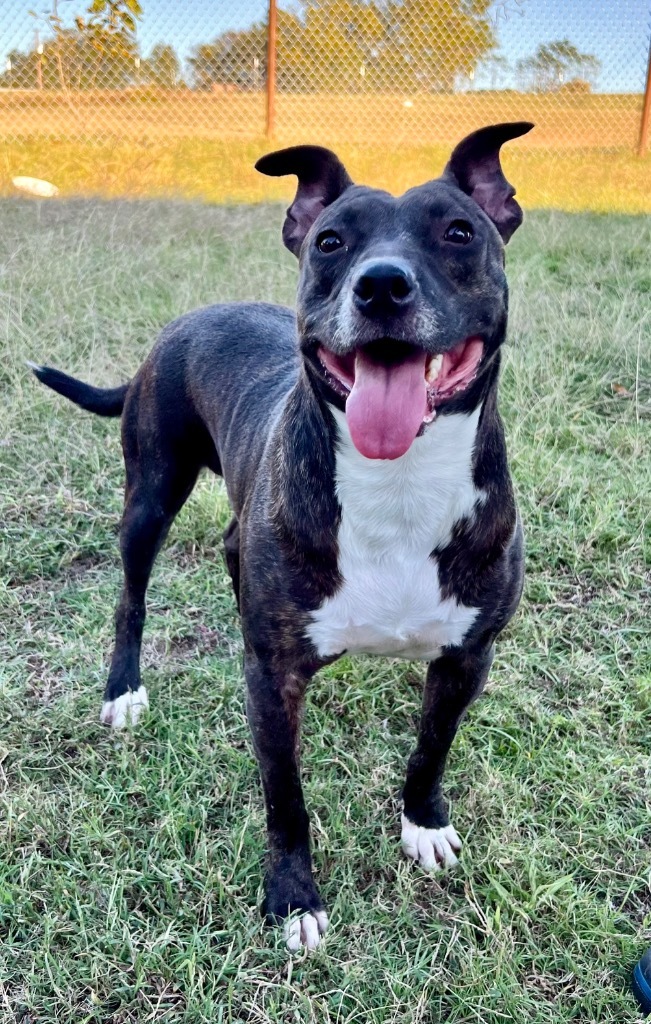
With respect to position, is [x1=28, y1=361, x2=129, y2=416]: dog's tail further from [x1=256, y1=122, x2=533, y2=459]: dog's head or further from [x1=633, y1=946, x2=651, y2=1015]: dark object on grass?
[x1=633, y1=946, x2=651, y2=1015]: dark object on grass

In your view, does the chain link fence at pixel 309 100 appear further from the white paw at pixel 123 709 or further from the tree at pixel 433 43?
the white paw at pixel 123 709

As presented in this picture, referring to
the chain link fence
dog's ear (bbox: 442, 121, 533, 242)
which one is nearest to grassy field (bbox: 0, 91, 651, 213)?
the chain link fence

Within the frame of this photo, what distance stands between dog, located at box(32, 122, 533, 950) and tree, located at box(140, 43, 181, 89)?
7.87 m

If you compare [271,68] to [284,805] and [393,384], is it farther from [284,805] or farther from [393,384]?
[284,805]

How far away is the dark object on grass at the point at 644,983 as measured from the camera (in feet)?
6.73

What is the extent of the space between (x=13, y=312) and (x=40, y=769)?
359 cm

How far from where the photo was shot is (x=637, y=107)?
10953 millimetres

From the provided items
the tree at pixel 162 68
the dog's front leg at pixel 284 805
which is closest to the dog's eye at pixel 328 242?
the dog's front leg at pixel 284 805

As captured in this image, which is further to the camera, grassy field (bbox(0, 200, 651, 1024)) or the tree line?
the tree line

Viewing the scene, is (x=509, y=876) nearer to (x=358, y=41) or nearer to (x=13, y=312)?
(x=13, y=312)

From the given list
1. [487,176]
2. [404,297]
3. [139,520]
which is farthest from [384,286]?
[139,520]

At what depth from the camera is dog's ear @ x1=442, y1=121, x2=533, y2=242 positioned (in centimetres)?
224

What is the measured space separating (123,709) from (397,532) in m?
1.34

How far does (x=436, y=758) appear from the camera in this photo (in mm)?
2463
